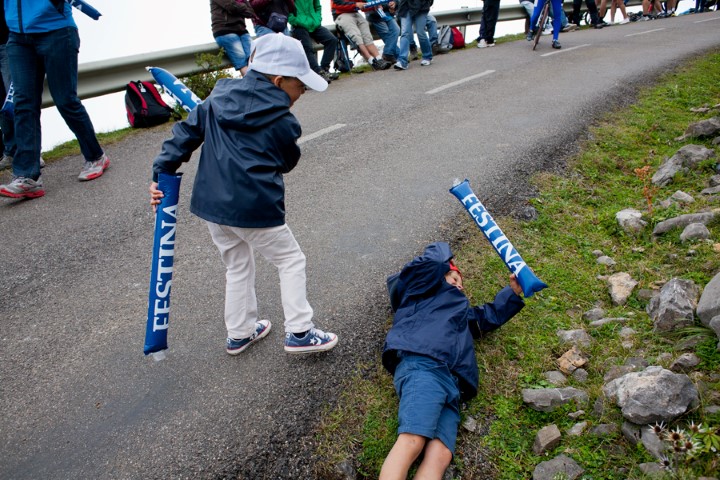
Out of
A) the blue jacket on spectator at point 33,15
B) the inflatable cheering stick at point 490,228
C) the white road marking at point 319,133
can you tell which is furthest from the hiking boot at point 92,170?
the inflatable cheering stick at point 490,228

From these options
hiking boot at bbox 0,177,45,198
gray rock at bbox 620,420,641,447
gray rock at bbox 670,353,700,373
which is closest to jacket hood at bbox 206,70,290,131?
gray rock at bbox 620,420,641,447

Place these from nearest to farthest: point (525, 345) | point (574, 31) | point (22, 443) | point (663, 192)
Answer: point (22, 443), point (525, 345), point (663, 192), point (574, 31)

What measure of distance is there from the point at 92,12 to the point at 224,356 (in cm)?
406

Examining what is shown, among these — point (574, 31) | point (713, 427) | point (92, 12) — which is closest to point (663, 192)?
point (713, 427)

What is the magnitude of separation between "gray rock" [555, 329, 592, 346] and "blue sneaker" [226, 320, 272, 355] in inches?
72.3

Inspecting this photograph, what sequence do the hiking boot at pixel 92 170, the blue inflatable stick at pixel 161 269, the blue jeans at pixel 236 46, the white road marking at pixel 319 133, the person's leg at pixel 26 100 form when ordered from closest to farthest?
the blue inflatable stick at pixel 161 269, the person's leg at pixel 26 100, the hiking boot at pixel 92 170, the white road marking at pixel 319 133, the blue jeans at pixel 236 46

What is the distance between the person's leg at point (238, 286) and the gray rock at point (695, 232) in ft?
10.2

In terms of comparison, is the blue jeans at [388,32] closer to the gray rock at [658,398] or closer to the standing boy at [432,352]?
the standing boy at [432,352]

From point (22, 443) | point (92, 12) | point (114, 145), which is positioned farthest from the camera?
point (114, 145)

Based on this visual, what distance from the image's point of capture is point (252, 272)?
127 inches

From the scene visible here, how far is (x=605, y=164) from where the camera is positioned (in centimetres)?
550

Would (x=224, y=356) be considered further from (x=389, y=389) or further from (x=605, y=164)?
(x=605, y=164)

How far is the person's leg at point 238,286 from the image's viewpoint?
308cm

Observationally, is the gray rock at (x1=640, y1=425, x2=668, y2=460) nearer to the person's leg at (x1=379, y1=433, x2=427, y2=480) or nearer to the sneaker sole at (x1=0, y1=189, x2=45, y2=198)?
the person's leg at (x1=379, y1=433, x2=427, y2=480)
